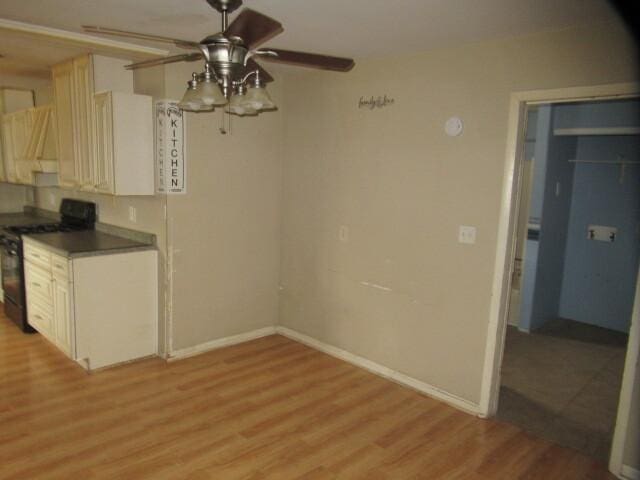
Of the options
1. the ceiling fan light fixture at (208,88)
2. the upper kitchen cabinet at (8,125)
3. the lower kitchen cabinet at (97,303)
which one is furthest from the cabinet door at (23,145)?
the ceiling fan light fixture at (208,88)

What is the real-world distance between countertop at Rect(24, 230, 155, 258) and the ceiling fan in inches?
76.1

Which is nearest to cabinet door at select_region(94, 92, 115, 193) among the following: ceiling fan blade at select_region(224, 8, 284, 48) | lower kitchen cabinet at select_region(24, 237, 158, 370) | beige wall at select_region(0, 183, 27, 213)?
lower kitchen cabinet at select_region(24, 237, 158, 370)

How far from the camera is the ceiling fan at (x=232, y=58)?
5.45 ft

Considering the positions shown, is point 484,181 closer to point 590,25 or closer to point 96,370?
point 590,25

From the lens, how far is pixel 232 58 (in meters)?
1.72

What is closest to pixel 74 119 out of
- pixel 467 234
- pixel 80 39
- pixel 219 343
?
pixel 80 39

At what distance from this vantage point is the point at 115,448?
2.51m

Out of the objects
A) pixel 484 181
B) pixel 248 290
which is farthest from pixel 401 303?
pixel 248 290

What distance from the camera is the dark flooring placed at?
286cm

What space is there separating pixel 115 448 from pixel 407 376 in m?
2.03

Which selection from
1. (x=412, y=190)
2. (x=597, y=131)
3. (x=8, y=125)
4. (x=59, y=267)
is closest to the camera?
(x=412, y=190)

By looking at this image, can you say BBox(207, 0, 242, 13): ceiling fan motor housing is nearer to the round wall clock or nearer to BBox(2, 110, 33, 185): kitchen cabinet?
the round wall clock

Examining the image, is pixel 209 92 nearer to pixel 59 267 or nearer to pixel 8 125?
pixel 59 267

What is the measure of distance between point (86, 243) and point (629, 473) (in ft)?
13.0
